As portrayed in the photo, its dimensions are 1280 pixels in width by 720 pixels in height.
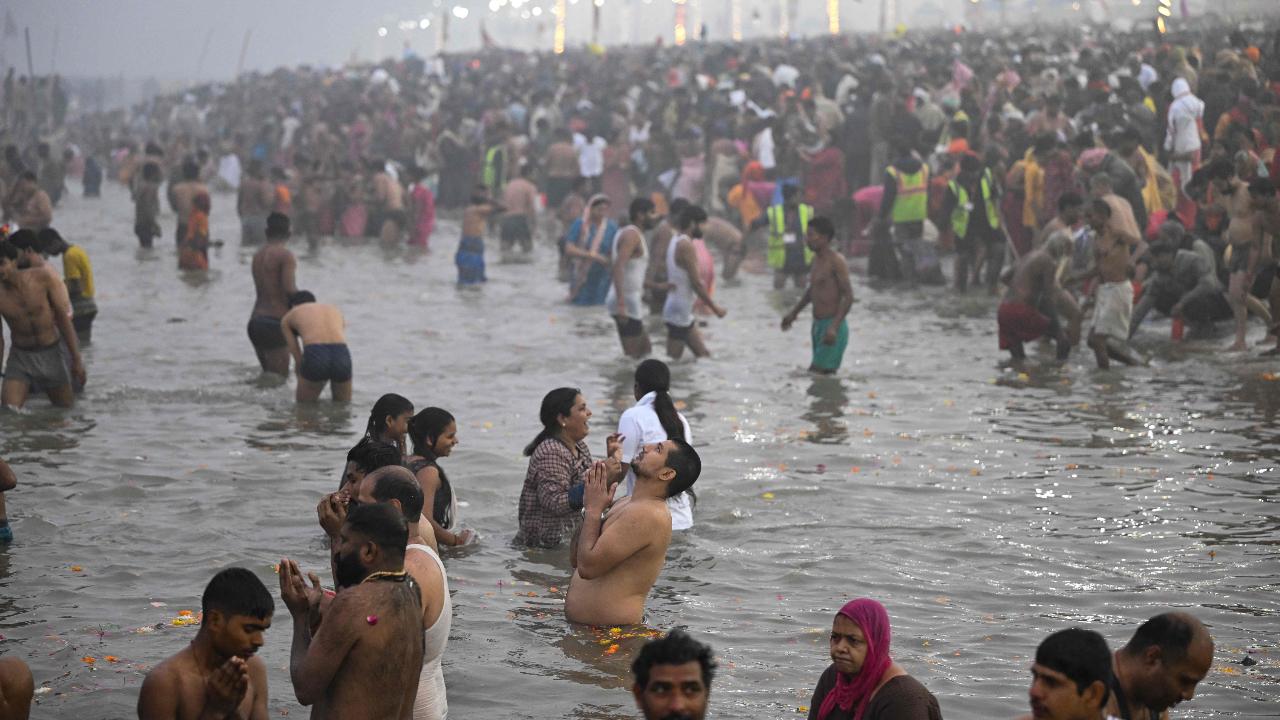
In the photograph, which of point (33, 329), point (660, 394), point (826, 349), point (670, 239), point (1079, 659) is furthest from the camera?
point (670, 239)

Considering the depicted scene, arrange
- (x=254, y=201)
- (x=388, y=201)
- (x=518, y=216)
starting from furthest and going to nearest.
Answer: (x=388, y=201)
(x=254, y=201)
(x=518, y=216)

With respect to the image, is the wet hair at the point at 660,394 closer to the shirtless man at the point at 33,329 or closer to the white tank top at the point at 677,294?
the shirtless man at the point at 33,329

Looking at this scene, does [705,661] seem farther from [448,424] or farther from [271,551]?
[271,551]

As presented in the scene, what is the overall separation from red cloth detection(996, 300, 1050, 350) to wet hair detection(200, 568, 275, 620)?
10.7m

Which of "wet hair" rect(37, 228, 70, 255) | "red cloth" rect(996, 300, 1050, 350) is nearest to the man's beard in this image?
"wet hair" rect(37, 228, 70, 255)

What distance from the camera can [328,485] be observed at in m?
10.1

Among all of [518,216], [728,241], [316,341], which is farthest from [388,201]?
[316,341]

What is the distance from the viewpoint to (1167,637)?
14.7 feet

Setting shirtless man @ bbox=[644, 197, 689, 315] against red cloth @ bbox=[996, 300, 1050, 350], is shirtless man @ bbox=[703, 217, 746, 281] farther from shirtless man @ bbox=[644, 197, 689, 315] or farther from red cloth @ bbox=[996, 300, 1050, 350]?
red cloth @ bbox=[996, 300, 1050, 350]

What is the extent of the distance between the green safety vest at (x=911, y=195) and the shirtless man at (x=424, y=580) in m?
14.5

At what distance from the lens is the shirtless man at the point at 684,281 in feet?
45.3

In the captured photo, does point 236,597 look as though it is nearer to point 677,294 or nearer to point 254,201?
point 677,294

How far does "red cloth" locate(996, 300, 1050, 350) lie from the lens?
46.0ft

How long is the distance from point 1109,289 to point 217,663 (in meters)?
10.8
